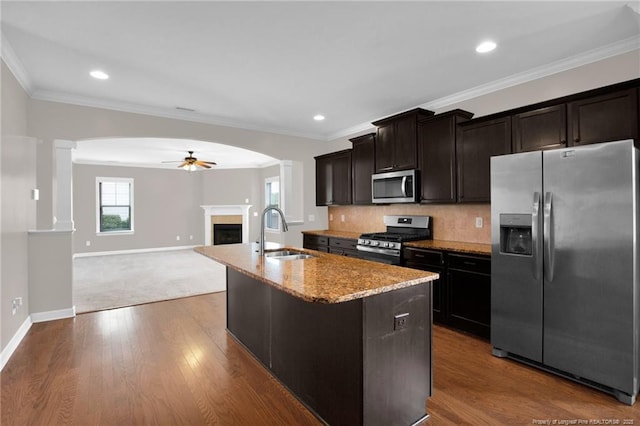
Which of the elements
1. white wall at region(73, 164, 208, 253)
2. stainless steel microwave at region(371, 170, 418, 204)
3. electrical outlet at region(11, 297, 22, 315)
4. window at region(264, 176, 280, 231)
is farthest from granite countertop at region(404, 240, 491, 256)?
white wall at region(73, 164, 208, 253)

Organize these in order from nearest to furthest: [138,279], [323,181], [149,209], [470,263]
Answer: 1. [470,263]
2. [323,181]
3. [138,279]
4. [149,209]

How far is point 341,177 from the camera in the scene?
5375 millimetres

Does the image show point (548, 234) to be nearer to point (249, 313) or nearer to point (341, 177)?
point (249, 313)

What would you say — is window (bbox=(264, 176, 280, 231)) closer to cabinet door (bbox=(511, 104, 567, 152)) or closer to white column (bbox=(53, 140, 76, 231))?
white column (bbox=(53, 140, 76, 231))

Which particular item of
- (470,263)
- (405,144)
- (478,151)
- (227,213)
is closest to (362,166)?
(405,144)

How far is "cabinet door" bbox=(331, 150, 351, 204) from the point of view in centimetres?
523

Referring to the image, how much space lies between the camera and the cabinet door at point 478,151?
3186 mm

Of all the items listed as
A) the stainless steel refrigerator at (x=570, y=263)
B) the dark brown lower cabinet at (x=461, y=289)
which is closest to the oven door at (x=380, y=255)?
the dark brown lower cabinet at (x=461, y=289)

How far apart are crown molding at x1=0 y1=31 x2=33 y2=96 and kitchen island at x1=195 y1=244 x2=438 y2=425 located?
260cm

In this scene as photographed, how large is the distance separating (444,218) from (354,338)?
2.85 m

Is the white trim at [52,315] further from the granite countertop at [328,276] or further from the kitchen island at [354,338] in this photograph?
the kitchen island at [354,338]

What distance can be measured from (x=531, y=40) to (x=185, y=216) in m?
9.61

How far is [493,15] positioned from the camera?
2295 millimetres

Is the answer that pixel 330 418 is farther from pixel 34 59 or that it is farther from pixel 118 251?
pixel 118 251
